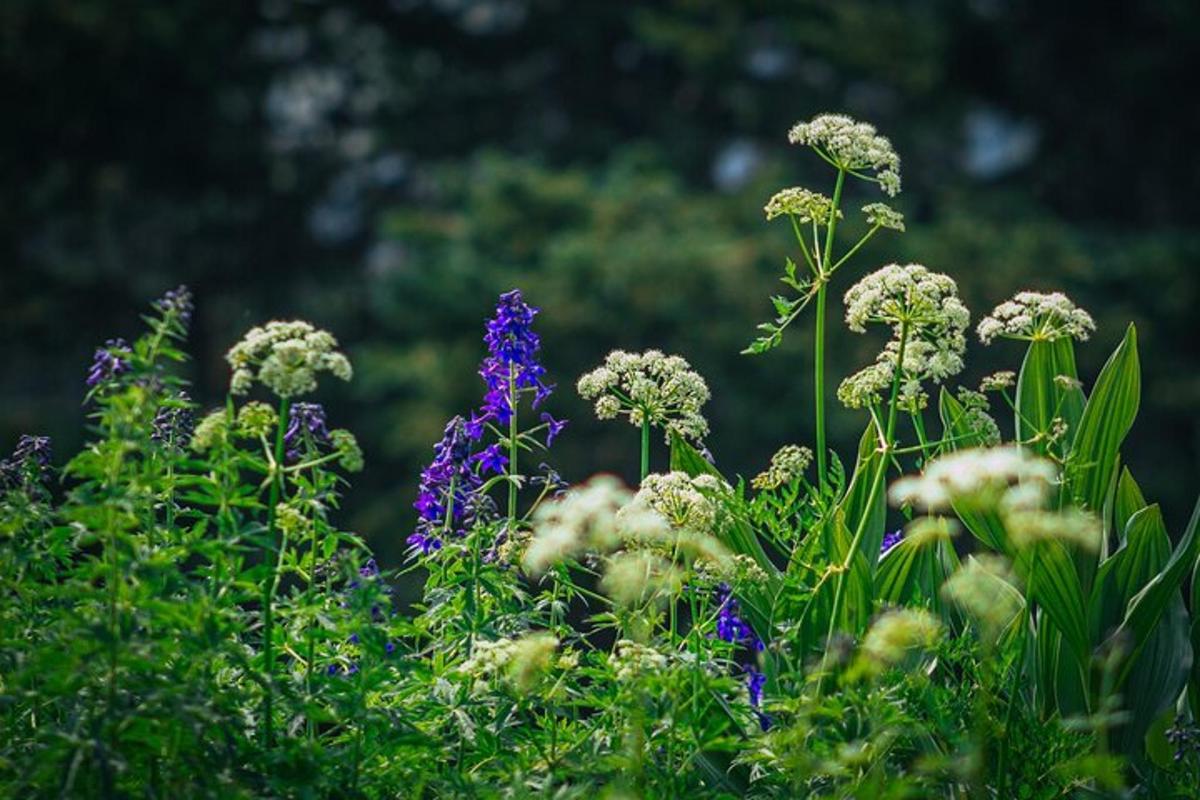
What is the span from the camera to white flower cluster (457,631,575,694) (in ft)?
7.89

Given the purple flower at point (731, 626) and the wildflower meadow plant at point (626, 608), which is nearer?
the wildflower meadow plant at point (626, 608)

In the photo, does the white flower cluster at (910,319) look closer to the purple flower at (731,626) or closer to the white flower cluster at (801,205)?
the white flower cluster at (801,205)

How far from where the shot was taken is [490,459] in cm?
324

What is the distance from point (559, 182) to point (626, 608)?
11.8 meters

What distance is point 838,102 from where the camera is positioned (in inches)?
687

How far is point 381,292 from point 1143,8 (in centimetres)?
984

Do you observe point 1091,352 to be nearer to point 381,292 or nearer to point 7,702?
point 381,292

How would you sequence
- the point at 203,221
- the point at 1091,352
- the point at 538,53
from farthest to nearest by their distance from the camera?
the point at 538,53 → the point at 203,221 → the point at 1091,352

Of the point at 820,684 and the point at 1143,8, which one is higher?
the point at 1143,8

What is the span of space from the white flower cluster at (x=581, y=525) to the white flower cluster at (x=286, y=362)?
17.7 inches

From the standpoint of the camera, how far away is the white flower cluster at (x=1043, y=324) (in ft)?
9.32

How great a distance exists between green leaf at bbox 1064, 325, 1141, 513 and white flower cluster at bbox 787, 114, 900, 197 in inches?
26.8

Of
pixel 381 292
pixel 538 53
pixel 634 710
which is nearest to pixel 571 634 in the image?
pixel 634 710

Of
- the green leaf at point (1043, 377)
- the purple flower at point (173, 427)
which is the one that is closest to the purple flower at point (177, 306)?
the purple flower at point (173, 427)
